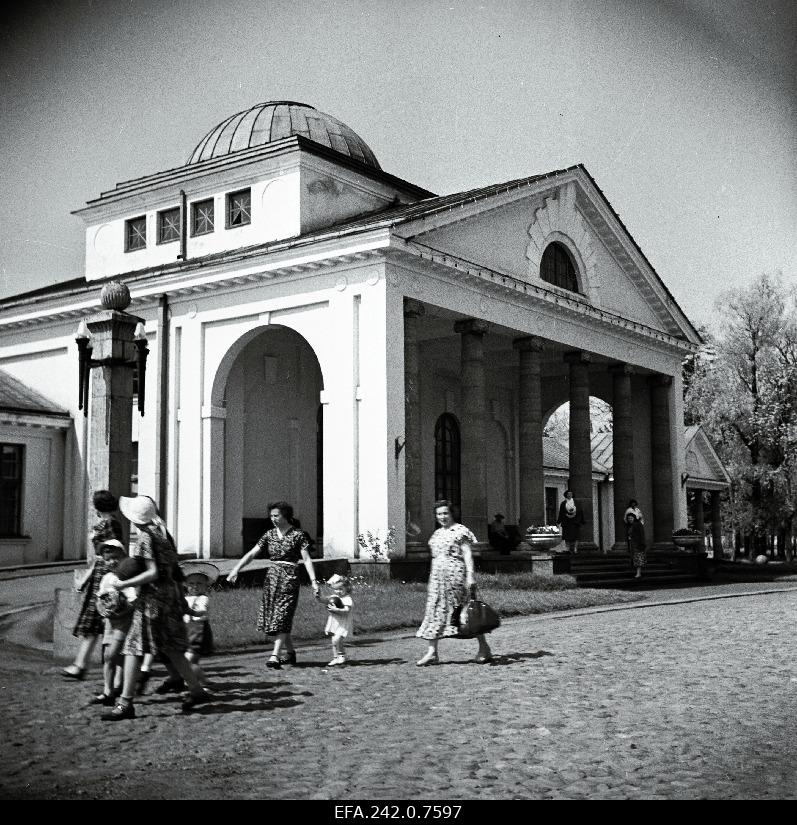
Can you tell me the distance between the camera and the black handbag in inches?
443

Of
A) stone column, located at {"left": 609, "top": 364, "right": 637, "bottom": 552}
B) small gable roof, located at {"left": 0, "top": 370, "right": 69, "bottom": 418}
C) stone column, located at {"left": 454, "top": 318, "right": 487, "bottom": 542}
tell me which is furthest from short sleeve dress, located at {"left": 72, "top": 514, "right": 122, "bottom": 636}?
stone column, located at {"left": 609, "top": 364, "right": 637, "bottom": 552}

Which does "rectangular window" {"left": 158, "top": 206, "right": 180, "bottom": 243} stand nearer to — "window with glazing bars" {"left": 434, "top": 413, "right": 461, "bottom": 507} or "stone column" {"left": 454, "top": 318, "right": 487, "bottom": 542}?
"stone column" {"left": 454, "top": 318, "right": 487, "bottom": 542}

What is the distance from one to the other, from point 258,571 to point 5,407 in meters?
9.74

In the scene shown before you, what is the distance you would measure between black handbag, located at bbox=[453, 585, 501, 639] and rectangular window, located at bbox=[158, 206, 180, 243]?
757 inches

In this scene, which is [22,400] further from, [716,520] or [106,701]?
[716,520]

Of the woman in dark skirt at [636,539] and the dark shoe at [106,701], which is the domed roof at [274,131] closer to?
the woman in dark skirt at [636,539]

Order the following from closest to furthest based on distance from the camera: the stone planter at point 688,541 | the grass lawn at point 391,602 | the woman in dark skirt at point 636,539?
1. the grass lawn at point 391,602
2. the woman in dark skirt at point 636,539
3. the stone planter at point 688,541

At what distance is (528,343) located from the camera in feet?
90.2

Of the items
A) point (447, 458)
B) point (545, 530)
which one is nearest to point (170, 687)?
point (545, 530)

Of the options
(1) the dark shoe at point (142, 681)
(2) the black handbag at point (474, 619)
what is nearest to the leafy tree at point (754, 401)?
(2) the black handbag at point (474, 619)

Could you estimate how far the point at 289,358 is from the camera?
91.4ft

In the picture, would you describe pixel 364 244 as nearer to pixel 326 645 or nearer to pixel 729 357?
pixel 326 645

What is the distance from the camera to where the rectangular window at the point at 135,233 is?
95.7 ft

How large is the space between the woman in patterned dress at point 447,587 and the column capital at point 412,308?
1160 centimetres
